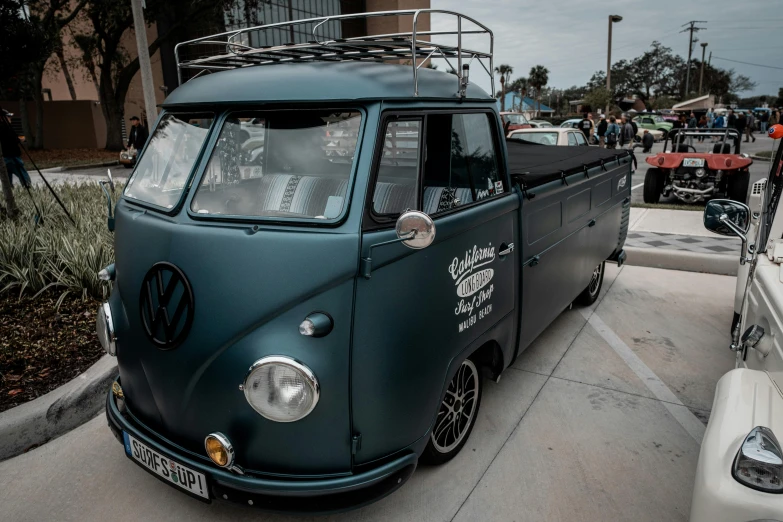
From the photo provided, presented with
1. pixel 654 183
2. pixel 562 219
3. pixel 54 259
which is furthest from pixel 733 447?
pixel 654 183

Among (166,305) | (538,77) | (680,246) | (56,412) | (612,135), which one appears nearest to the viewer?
(166,305)

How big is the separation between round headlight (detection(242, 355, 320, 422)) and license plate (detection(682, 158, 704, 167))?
10360 millimetres

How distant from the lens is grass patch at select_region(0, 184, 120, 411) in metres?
3.78

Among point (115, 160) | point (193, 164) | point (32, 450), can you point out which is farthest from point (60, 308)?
point (115, 160)

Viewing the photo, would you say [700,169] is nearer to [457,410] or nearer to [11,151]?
[457,410]

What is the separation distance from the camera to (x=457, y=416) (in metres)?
3.08

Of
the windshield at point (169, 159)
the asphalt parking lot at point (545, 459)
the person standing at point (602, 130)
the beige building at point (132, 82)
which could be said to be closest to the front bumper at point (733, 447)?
the asphalt parking lot at point (545, 459)

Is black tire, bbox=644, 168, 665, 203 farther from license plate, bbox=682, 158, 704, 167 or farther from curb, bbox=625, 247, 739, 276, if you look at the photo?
curb, bbox=625, 247, 739, 276

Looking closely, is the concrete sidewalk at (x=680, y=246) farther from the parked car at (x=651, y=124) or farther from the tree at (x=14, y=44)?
the parked car at (x=651, y=124)

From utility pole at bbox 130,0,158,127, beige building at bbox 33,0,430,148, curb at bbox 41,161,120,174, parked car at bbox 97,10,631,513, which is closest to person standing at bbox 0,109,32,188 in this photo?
utility pole at bbox 130,0,158,127

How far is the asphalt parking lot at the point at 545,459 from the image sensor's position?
2.74m

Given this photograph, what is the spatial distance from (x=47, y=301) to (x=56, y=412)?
1738 mm

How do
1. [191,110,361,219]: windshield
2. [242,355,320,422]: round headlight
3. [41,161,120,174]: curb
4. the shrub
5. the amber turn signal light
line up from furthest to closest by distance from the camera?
1. [41,161,120,174]: curb
2. the shrub
3. [191,110,361,219]: windshield
4. the amber turn signal light
5. [242,355,320,422]: round headlight

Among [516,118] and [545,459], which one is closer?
[545,459]
